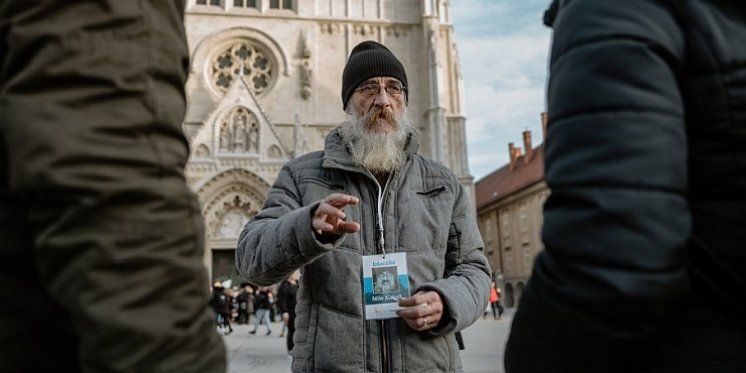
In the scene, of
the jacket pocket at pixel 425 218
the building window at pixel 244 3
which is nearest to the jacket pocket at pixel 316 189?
the jacket pocket at pixel 425 218

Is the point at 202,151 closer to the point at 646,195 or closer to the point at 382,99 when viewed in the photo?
the point at 382,99

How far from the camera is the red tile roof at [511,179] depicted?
31.1 m

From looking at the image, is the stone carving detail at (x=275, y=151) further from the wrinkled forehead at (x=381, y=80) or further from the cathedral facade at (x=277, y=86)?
the wrinkled forehead at (x=381, y=80)

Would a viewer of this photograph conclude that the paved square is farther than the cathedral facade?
No

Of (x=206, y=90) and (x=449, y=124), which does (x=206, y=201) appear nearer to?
(x=206, y=90)

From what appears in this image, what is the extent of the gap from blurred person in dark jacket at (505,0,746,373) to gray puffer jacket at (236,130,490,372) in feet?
3.59

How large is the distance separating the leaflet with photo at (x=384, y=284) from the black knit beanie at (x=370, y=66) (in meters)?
0.94

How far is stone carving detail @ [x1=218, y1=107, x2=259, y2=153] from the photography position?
20.8m

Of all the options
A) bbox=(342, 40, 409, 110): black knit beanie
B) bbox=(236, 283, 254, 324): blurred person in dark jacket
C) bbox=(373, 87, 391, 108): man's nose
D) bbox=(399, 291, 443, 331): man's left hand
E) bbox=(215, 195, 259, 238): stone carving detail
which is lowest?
bbox=(236, 283, 254, 324): blurred person in dark jacket

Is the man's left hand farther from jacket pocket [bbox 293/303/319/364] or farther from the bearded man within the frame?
jacket pocket [bbox 293/303/319/364]

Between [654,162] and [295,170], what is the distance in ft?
5.92

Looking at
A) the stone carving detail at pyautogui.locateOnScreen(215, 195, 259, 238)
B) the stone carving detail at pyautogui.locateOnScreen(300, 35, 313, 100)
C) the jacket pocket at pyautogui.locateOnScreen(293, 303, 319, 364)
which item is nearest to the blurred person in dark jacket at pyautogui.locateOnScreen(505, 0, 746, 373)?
the jacket pocket at pyautogui.locateOnScreen(293, 303, 319, 364)

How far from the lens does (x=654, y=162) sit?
103 cm

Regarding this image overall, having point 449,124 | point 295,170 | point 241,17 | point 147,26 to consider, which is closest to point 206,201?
point 241,17
